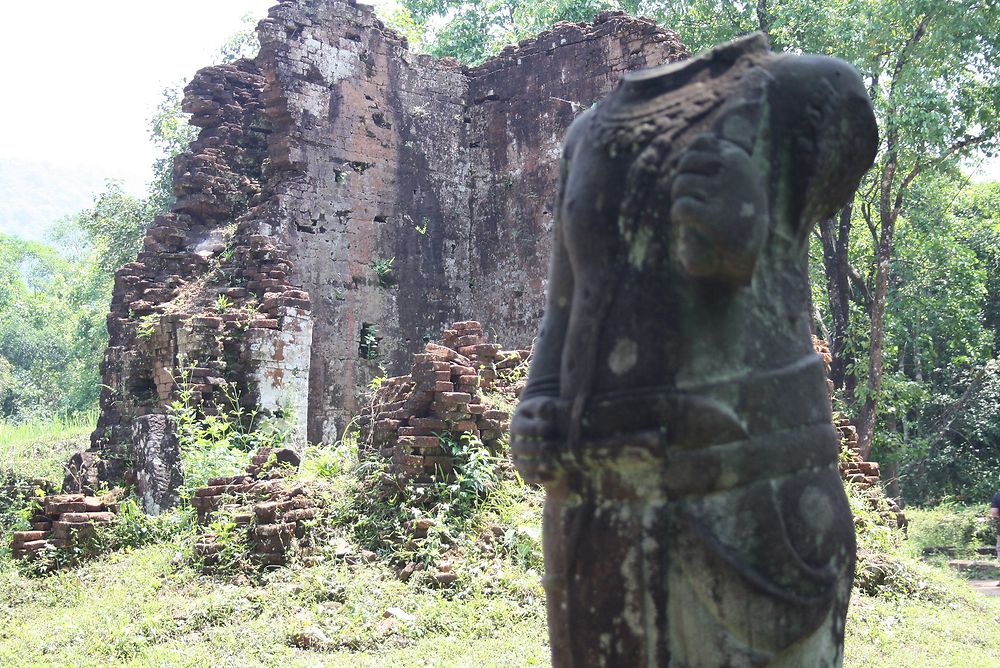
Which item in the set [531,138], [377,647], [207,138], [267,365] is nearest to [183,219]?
[207,138]

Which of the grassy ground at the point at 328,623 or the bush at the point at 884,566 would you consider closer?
Result: the grassy ground at the point at 328,623

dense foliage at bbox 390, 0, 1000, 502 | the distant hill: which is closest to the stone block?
dense foliage at bbox 390, 0, 1000, 502

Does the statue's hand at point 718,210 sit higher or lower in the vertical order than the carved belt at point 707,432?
higher

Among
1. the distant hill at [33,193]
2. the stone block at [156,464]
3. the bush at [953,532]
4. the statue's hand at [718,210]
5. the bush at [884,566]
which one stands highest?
the distant hill at [33,193]

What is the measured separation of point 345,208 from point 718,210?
10.8 meters

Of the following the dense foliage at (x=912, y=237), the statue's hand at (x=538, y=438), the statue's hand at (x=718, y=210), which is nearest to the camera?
the statue's hand at (x=718, y=210)

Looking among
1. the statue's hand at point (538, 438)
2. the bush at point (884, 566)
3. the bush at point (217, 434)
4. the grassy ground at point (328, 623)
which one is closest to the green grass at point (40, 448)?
the bush at point (217, 434)

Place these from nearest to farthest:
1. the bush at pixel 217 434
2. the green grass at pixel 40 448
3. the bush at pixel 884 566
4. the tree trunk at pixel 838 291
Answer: the bush at pixel 884 566, the bush at pixel 217 434, the green grass at pixel 40 448, the tree trunk at pixel 838 291

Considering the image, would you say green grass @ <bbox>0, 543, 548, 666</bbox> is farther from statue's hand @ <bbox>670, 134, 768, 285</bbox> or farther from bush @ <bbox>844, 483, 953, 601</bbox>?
statue's hand @ <bbox>670, 134, 768, 285</bbox>

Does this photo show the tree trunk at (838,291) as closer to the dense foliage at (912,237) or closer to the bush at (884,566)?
the dense foliage at (912,237)

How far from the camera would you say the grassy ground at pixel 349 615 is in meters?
5.45

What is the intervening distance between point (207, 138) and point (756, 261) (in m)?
10.8

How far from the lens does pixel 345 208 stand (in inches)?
499

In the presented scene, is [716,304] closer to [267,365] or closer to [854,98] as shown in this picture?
[854,98]
